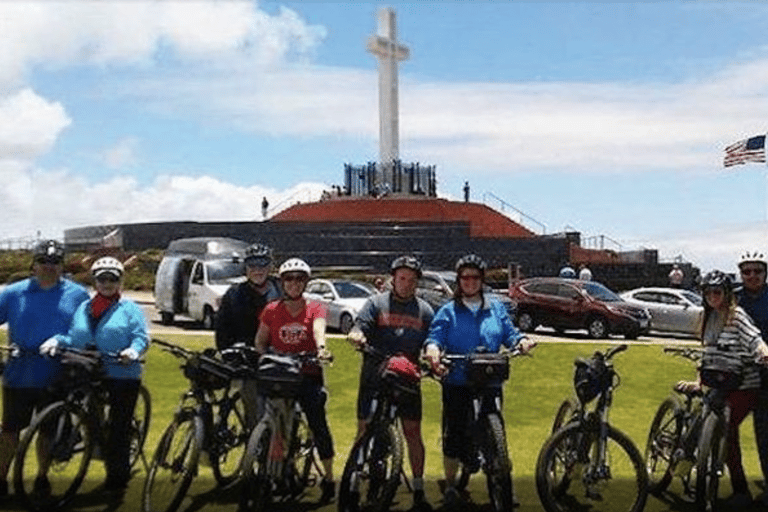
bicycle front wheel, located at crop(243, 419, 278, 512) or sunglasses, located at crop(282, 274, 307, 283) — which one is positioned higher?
sunglasses, located at crop(282, 274, 307, 283)

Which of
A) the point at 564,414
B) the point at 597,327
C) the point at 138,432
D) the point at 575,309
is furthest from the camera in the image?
the point at 575,309

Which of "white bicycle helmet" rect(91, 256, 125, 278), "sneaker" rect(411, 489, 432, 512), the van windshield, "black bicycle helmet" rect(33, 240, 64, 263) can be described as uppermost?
the van windshield

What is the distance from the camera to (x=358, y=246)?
45.7 metres

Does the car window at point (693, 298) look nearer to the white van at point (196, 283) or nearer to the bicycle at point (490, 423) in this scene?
the white van at point (196, 283)

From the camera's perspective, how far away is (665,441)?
8.49 m

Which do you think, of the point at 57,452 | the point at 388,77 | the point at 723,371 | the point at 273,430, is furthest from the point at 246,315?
the point at 388,77

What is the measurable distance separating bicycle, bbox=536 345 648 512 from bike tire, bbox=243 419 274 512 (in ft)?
6.34

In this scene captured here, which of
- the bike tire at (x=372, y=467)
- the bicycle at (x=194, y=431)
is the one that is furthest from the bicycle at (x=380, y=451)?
the bicycle at (x=194, y=431)

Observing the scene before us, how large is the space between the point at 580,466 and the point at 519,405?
6.41 meters

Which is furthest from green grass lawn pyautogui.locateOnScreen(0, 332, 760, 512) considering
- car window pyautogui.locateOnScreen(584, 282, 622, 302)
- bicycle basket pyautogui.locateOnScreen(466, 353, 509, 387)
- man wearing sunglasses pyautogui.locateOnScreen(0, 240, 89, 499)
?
car window pyautogui.locateOnScreen(584, 282, 622, 302)

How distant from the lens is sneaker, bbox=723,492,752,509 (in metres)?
8.09

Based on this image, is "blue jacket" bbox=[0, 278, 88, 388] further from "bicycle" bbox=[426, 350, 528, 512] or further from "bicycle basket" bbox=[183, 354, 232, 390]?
"bicycle" bbox=[426, 350, 528, 512]

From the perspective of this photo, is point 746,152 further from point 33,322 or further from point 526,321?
point 33,322

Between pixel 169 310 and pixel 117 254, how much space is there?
22886 millimetres
